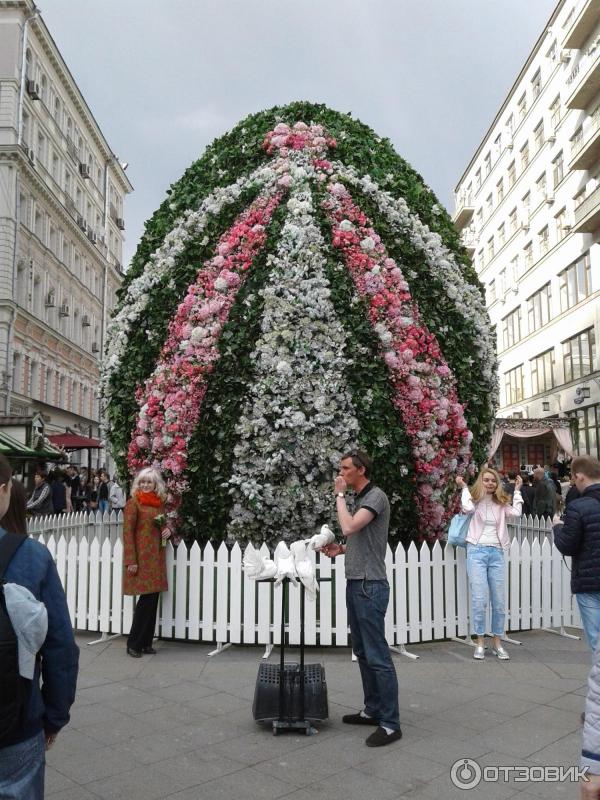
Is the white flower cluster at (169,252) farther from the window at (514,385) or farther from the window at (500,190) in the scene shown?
the window at (500,190)

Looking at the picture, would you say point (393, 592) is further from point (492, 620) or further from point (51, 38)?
point (51, 38)

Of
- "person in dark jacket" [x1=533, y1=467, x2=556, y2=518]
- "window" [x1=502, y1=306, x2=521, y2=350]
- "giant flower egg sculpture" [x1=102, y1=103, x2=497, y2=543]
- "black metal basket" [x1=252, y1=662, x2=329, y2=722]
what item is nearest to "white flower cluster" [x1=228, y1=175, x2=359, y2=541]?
"giant flower egg sculpture" [x1=102, y1=103, x2=497, y2=543]

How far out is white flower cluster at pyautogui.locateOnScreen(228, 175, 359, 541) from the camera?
6141mm

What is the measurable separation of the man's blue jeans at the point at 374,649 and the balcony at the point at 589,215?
2564 centimetres

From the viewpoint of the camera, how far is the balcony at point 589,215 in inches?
1033

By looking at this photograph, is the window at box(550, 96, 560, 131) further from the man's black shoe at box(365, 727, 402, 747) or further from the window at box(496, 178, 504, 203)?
the man's black shoe at box(365, 727, 402, 747)

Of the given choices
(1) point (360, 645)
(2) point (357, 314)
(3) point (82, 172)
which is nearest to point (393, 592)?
(1) point (360, 645)

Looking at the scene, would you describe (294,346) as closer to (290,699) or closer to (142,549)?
(142,549)

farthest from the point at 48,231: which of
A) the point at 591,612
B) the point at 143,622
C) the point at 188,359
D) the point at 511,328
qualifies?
the point at 591,612

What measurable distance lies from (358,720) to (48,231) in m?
37.0

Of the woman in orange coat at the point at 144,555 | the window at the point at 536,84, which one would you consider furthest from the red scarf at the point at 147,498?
the window at the point at 536,84

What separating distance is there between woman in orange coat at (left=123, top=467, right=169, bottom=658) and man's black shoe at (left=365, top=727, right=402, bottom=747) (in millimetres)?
2772

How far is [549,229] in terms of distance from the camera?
33500mm

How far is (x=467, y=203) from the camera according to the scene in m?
47.9
